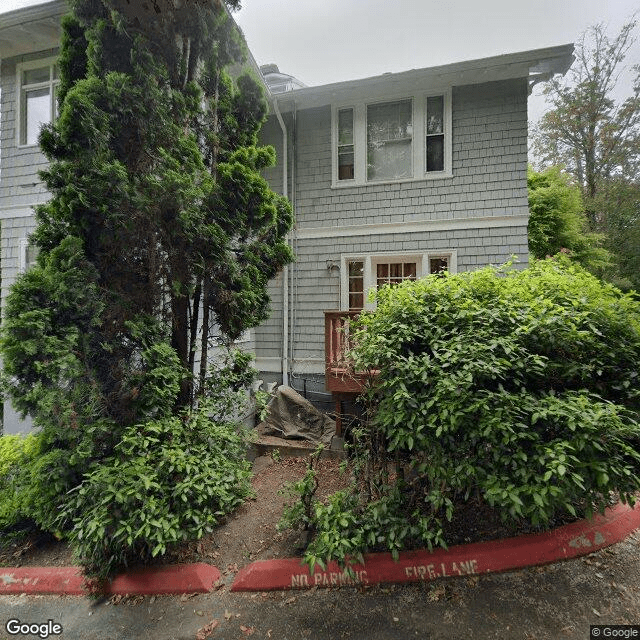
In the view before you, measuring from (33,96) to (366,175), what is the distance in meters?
5.81

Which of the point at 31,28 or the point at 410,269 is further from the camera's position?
the point at 410,269

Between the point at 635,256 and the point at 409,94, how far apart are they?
12.3m

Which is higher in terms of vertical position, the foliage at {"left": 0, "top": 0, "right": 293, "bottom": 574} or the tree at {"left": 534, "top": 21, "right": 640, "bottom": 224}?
the tree at {"left": 534, "top": 21, "right": 640, "bottom": 224}

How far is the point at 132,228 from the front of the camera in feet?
11.6

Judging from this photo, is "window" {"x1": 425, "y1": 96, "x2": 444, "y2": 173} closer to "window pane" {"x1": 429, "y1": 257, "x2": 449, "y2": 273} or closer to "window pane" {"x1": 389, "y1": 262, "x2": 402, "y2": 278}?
"window pane" {"x1": 429, "y1": 257, "x2": 449, "y2": 273}

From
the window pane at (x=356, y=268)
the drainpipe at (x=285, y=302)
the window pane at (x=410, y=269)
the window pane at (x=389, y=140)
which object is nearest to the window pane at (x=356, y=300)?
the window pane at (x=356, y=268)

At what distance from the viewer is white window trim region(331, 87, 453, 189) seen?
6.85 metres

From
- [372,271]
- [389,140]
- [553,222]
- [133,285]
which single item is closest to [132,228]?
[133,285]

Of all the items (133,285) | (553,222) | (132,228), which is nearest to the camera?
(132,228)

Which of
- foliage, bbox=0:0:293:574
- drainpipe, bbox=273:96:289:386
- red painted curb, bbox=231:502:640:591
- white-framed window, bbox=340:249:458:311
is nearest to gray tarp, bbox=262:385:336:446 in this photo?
drainpipe, bbox=273:96:289:386

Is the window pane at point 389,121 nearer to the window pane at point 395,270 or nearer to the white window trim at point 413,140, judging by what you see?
the white window trim at point 413,140

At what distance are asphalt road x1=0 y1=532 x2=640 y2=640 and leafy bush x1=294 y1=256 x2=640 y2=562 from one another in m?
0.35

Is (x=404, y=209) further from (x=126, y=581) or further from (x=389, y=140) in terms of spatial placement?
(x=126, y=581)

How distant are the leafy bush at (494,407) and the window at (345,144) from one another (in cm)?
478
